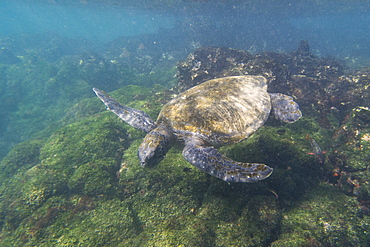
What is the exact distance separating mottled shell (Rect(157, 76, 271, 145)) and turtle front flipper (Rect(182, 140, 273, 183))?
804 mm

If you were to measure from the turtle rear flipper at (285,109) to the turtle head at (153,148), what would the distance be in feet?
13.6

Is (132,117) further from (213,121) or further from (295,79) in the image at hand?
(295,79)

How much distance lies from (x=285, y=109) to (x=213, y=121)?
309cm

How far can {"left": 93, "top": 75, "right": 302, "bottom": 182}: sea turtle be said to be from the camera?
369 cm

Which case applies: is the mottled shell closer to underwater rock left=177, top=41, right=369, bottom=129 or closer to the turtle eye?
the turtle eye

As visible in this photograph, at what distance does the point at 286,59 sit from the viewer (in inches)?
625

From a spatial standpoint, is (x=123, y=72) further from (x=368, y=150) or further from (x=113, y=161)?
(x=368, y=150)

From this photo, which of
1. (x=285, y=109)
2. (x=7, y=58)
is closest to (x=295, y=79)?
(x=285, y=109)

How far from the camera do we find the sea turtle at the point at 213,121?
12.1ft

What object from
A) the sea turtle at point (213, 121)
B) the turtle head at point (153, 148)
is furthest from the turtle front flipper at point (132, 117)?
the turtle head at point (153, 148)

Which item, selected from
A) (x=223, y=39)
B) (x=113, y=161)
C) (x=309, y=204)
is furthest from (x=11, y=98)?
(x=223, y=39)

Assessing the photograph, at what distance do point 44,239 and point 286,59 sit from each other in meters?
20.3

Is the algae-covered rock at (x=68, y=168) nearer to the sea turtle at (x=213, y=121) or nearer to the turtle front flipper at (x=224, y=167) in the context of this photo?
the sea turtle at (x=213, y=121)

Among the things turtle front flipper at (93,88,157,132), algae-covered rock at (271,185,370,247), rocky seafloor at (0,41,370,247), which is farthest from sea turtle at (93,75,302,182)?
algae-covered rock at (271,185,370,247)
